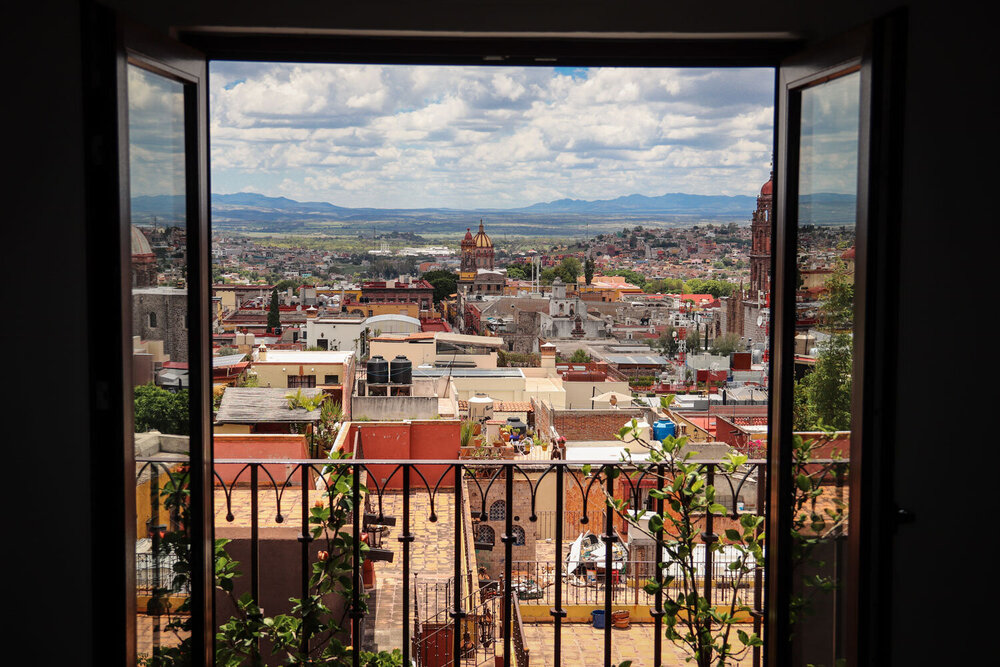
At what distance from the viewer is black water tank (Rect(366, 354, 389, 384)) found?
14492 mm

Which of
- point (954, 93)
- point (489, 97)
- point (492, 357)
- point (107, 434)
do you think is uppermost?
point (489, 97)

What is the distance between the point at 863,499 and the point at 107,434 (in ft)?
4.53

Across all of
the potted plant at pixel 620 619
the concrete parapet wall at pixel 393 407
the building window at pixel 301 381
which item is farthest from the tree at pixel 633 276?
the potted plant at pixel 620 619

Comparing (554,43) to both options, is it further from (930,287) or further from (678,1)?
(930,287)

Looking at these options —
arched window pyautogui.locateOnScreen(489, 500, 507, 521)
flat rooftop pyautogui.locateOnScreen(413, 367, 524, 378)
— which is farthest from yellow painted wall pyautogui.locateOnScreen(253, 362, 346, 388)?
flat rooftop pyautogui.locateOnScreen(413, 367, 524, 378)

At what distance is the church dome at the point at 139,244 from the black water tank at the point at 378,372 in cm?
1302

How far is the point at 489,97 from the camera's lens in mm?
29078

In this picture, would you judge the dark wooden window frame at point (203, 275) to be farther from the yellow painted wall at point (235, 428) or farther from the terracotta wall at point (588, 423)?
the terracotta wall at point (588, 423)

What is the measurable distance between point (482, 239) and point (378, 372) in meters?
4.38

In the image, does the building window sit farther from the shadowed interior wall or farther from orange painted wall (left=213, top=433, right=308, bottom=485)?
the shadowed interior wall

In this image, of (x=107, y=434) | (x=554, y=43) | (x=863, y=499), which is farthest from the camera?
(x=554, y=43)

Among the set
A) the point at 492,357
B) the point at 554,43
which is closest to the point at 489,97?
the point at 492,357

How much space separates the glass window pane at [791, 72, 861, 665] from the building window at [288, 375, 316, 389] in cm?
1149

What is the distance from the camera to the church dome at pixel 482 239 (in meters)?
16.2
